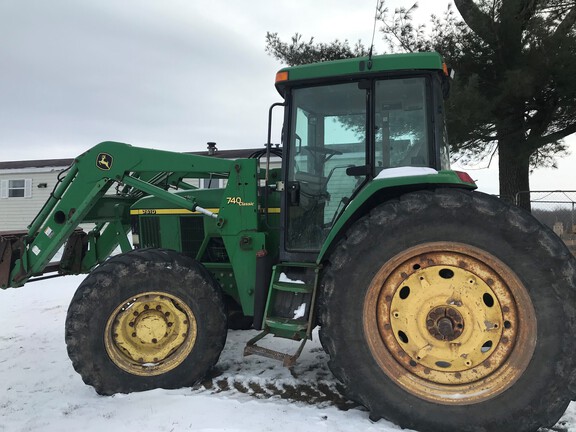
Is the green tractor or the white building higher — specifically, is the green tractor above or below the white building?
→ below

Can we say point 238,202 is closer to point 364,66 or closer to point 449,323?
point 364,66

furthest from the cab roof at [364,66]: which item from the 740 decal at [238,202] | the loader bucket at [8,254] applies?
the loader bucket at [8,254]

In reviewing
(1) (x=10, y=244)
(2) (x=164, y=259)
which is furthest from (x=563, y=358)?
(1) (x=10, y=244)

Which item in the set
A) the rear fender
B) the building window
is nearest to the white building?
the building window

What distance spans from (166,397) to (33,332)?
303 cm

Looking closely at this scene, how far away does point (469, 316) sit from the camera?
274 centimetres

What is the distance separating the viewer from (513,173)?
33.7ft

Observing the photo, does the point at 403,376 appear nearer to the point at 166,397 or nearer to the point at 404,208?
the point at 404,208

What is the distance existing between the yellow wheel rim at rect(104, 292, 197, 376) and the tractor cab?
100 cm

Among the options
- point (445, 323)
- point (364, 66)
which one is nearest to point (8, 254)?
point (364, 66)

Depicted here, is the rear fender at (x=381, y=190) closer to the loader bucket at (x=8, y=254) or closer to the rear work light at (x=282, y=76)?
the rear work light at (x=282, y=76)

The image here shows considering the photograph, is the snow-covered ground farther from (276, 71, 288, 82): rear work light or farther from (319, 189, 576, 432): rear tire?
(276, 71, 288, 82): rear work light

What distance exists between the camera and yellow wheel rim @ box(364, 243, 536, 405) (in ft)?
8.64

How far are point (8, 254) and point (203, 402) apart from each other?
7.57ft
